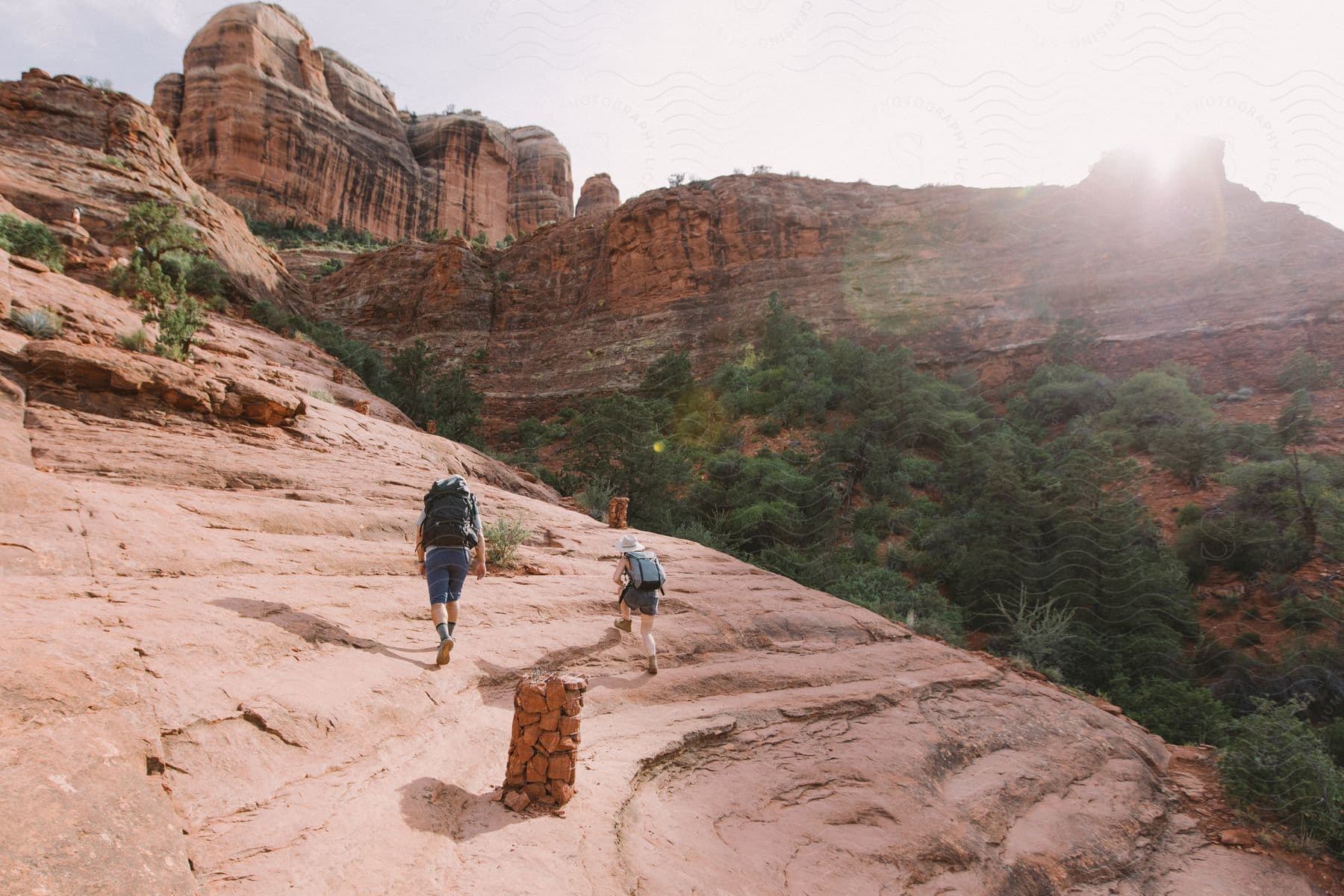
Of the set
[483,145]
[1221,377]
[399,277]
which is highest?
[483,145]

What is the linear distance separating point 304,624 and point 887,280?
3763 centimetres

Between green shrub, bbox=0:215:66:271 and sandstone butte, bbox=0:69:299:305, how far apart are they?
2.24 m

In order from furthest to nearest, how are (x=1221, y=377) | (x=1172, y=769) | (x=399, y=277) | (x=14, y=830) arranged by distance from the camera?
(x=399, y=277)
(x=1221, y=377)
(x=1172, y=769)
(x=14, y=830)

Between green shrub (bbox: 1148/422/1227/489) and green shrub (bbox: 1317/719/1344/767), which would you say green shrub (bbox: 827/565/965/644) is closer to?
green shrub (bbox: 1317/719/1344/767)

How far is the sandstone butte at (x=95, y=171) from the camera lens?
17281mm

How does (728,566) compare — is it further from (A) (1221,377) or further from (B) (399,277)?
(B) (399,277)

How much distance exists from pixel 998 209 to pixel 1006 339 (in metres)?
12.1

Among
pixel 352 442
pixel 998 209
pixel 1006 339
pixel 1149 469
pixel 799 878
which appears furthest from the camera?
pixel 998 209

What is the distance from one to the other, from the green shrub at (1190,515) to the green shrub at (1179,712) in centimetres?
743

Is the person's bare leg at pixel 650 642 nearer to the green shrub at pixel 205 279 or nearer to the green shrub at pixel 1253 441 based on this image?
the green shrub at pixel 205 279

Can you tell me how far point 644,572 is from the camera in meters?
6.25

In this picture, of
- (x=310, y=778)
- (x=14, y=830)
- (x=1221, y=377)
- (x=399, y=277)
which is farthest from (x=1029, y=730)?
(x=399, y=277)

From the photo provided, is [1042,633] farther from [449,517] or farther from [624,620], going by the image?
[449,517]

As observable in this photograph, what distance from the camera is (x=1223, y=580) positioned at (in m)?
15.8
